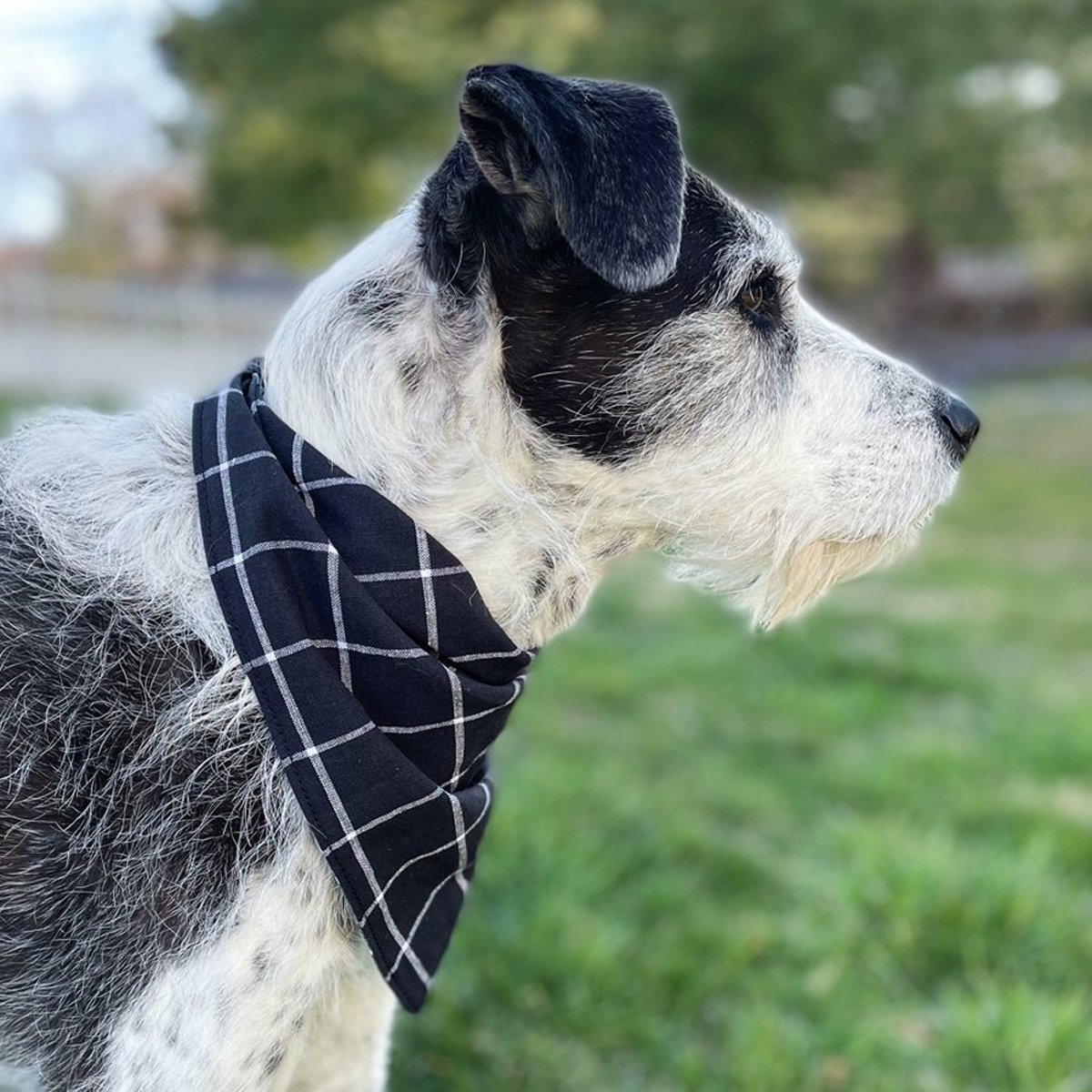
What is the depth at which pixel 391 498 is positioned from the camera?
163 centimetres

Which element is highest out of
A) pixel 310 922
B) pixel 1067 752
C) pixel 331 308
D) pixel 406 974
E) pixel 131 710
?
pixel 331 308

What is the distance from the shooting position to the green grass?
2.53 m

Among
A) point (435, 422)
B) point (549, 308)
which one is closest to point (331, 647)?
point (435, 422)

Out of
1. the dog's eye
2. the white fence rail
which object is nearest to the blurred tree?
the white fence rail

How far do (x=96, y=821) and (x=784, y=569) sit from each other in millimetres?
1126

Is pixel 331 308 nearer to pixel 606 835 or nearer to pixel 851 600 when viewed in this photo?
pixel 606 835

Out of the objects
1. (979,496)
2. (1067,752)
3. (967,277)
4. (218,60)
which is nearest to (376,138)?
(218,60)

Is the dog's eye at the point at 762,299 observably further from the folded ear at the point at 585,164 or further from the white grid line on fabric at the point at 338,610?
the white grid line on fabric at the point at 338,610

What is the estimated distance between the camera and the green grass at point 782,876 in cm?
253

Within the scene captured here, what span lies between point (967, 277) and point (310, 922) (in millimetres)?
26506

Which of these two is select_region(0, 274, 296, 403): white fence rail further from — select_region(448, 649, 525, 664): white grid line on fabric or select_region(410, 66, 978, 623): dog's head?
select_region(448, 649, 525, 664): white grid line on fabric

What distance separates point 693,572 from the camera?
6.65 ft

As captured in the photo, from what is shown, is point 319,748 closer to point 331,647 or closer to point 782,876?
point 331,647

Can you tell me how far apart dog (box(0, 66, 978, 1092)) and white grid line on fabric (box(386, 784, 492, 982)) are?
75 millimetres
